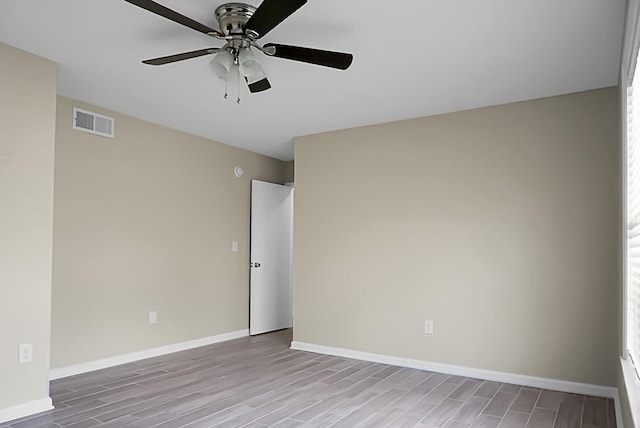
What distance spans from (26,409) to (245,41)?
9.19 ft

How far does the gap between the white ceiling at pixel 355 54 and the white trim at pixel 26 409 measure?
239 cm

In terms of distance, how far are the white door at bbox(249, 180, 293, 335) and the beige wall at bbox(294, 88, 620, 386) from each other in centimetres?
96

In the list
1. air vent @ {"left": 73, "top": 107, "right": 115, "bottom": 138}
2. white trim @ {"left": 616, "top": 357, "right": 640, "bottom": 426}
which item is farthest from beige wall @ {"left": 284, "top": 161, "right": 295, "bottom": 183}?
white trim @ {"left": 616, "top": 357, "right": 640, "bottom": 426}

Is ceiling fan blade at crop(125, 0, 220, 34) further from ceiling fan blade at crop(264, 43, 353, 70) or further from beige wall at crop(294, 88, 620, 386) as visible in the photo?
beige wall at crop(294, 88, 620, 386)

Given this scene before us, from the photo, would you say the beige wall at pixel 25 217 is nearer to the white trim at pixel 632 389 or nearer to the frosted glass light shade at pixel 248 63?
the frosted glass light shade at pixel 248 63

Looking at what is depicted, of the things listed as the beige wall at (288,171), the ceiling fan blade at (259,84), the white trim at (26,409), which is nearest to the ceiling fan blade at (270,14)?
the ceiling fan blade at (259,84)

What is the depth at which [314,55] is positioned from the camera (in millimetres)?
2457

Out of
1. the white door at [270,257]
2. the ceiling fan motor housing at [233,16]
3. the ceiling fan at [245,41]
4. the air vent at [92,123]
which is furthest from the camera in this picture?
the white door at [270,257]

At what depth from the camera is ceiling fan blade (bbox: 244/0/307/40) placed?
6.40 feet

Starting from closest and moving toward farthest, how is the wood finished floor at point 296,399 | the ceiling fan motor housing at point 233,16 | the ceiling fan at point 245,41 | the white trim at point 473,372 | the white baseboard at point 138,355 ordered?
the ceiling fan at point 245,41, the ceiling fan motor housing at point 233,16, the wood finished floor at point 296,399, the white trim at point 473,372, the white baseboard at point 138,355

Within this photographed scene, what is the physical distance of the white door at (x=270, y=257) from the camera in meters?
5.96

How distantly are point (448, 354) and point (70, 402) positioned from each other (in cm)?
316

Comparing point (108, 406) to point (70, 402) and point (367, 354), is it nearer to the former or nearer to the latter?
point (70, 402)

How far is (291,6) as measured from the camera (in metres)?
1.97
